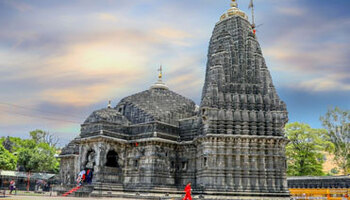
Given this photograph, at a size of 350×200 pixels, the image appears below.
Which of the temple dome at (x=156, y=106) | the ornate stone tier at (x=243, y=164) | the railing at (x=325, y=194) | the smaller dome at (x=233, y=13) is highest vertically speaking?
the smaller dome at (x=233, y=13)

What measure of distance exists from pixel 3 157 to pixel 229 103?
34719 mm

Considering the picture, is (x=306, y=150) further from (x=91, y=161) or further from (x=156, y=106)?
(x=91, y=161)

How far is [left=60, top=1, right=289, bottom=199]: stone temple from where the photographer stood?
2686 centimetres

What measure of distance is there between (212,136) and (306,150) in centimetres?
2444

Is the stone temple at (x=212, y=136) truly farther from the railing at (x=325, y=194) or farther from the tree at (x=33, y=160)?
the tree at (x=33, y=160)

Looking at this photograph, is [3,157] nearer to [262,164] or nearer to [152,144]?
[152,144]

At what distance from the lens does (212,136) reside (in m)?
27.1

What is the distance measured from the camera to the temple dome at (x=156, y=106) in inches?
1294

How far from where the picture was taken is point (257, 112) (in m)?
28.6

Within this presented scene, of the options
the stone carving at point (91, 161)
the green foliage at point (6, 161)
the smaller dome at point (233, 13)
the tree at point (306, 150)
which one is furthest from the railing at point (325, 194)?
the green foliage at point (6, 161)

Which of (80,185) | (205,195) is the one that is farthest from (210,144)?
(80,185)

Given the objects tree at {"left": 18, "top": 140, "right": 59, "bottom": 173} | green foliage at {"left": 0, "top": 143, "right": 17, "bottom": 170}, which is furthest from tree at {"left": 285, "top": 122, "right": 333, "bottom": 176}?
green foliage at {"left": 0, "top": 143, "right": 17, "bottom": 170}

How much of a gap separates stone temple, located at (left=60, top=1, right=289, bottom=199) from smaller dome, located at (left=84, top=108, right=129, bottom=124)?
4.3 inches

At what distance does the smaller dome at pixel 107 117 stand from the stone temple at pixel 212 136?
108mm
